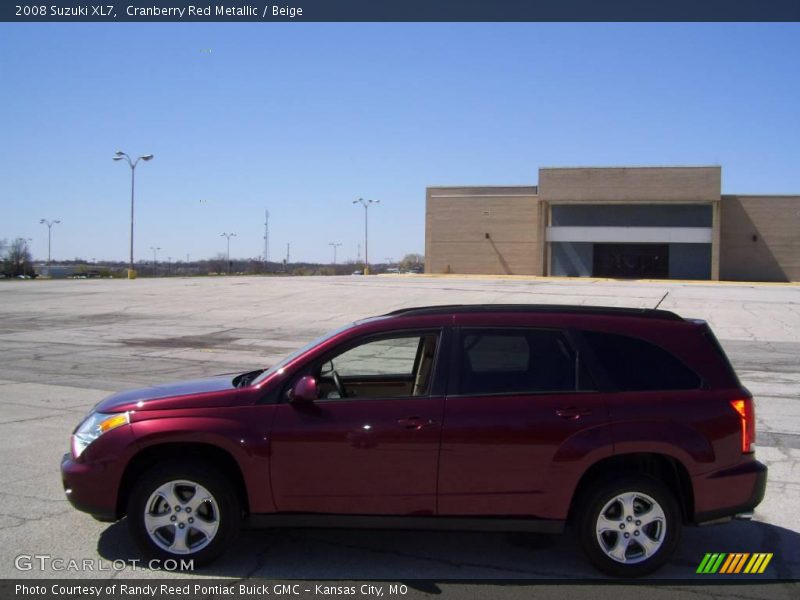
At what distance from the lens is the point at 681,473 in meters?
4.51

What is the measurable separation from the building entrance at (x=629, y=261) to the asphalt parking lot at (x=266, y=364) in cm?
2970

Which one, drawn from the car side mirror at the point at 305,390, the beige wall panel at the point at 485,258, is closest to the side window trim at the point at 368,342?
the car side mirror at the point at 305,390

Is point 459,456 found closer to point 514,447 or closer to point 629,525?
point 514,447

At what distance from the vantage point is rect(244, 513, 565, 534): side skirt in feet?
14.4

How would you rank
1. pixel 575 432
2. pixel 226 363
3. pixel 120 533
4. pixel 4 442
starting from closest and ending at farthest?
pixel 575 432, pixel 120 533, pixel 4 442, pixel 226 363

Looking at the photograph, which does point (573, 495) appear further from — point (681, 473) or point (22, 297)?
point (22, 297)

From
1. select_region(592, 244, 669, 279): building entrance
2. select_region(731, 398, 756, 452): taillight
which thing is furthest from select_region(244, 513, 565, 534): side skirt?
select_region(592, 244, 669, 279): building entrance

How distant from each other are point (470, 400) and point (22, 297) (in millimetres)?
32588

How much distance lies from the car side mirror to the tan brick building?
55443 millimetres

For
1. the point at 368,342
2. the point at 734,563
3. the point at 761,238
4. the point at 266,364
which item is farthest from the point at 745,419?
the point at 761,238

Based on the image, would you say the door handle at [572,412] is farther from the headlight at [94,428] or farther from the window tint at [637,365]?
the headlight at [94,428]

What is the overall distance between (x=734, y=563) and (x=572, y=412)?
1544 millimetres

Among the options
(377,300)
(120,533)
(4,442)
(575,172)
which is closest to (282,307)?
(377,300)

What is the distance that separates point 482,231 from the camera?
62781mm
